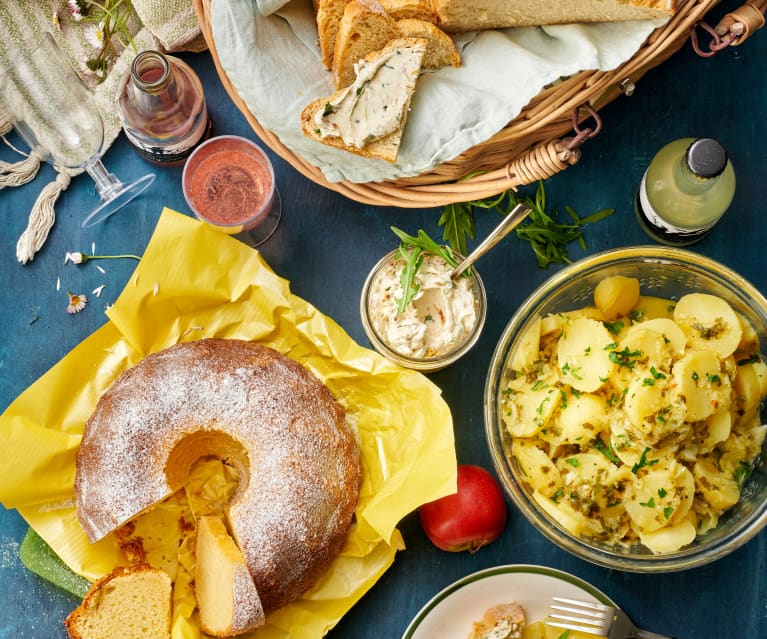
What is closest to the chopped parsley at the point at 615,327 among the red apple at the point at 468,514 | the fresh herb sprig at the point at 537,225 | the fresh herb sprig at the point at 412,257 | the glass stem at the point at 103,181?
the fresh herb sprig at the point at 537,225

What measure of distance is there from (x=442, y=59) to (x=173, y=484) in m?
1.16

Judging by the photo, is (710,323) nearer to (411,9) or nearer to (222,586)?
(411,9)

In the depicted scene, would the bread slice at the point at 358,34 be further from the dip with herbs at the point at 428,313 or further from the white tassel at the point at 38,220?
the white tassel at the point at 38,220

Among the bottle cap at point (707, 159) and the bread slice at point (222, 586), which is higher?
the bottle cap at point (707, 159)

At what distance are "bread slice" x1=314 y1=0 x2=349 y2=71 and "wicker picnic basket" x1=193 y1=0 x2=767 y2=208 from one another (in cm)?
23

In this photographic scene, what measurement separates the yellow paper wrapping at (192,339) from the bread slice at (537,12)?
2.47ft

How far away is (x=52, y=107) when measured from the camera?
6.96 ft

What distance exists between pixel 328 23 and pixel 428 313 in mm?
711

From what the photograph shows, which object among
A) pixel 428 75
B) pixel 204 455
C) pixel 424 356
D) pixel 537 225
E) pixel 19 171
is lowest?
pixel 204 455

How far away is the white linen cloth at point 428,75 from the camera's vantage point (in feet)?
6.14

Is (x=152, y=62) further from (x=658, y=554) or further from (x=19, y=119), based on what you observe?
(x=658, y=554)

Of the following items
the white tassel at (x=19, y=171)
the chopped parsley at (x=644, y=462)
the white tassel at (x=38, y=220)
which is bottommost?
the chopped parsley at (x=644, y=462)

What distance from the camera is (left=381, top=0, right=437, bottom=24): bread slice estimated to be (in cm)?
195

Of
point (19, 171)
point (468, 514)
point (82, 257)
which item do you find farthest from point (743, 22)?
point (19, 171)
